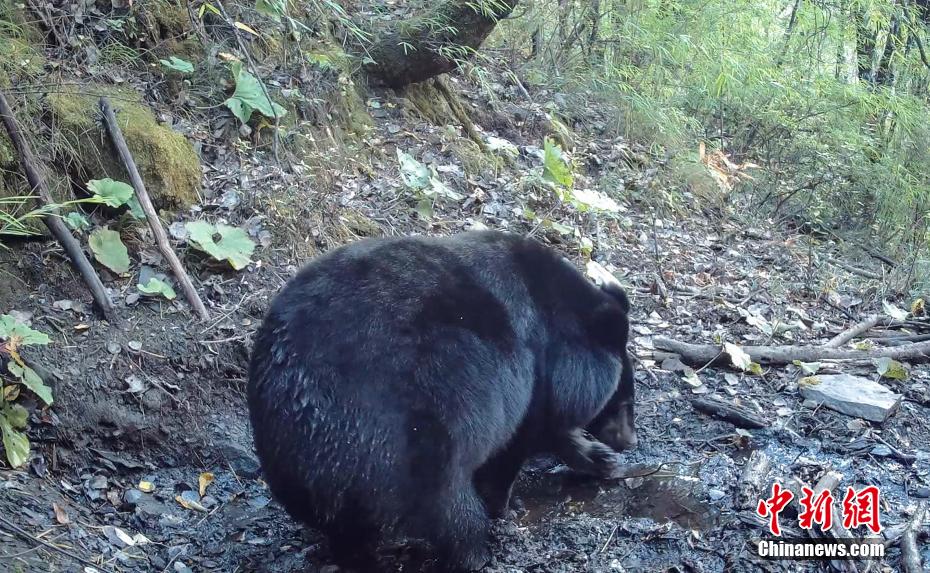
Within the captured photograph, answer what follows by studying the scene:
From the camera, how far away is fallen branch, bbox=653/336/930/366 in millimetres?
5141

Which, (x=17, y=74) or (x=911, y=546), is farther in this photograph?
(x=17, y=74)

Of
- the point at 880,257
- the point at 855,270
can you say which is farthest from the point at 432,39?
the point at 880,257

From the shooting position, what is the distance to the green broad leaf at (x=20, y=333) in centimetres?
344

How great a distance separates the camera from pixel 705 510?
12.6 ft

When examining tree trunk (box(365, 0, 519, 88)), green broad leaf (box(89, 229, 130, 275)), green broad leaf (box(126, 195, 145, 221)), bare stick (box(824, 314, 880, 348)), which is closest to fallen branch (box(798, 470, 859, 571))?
bare stick (box(824, 314, 880, 348))

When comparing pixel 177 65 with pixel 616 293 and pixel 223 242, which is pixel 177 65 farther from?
pixel 616 293

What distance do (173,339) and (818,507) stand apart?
3.49m

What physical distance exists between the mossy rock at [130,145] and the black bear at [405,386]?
1981mm

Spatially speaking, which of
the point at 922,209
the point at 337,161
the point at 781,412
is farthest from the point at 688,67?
the point at 781,412

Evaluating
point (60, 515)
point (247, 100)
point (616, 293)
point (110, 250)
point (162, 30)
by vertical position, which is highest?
point (162, 30)

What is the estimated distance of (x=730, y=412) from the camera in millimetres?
4574

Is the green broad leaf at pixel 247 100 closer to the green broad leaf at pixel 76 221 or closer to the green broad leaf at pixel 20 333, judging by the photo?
the green broad leaf at pixel 76 221

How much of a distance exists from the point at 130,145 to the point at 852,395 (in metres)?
4.69

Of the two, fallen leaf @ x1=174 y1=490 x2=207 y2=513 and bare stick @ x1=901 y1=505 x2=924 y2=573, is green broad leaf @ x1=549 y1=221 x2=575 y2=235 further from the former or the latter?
fallen leaf @ x1=174 y1=490 x2=207 y2=513
